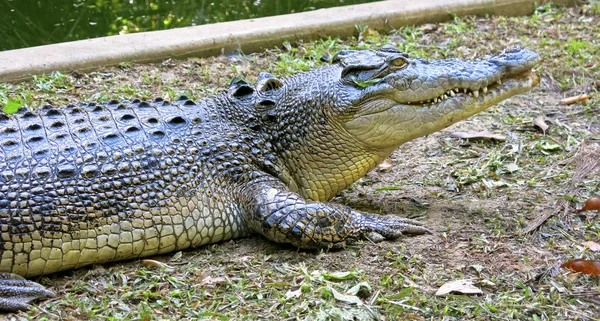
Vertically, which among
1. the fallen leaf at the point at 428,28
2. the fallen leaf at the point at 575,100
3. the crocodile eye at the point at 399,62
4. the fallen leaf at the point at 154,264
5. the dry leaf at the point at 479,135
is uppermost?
the crocodile eye at the point at 399,62

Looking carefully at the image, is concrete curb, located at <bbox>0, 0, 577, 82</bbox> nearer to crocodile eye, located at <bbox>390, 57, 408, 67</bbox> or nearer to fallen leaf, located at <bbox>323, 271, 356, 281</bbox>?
crocodile eye, located at <bbox>390, 57, 408, 67</bbox>

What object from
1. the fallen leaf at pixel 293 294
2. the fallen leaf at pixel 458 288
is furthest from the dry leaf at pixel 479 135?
the fallen leaf at pixel 293 294

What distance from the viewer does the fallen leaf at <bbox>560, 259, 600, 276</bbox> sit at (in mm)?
3615

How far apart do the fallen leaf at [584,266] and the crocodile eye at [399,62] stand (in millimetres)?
1638

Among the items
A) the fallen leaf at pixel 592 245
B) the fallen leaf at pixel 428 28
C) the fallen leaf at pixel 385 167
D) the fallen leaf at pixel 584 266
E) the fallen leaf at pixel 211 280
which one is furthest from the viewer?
the fallen leaf at pixel 428 28

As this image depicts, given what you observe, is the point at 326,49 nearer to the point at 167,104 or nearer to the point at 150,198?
the point at 167,104

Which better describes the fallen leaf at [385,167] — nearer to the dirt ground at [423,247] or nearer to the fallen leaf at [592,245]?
the dirt ground at [423,247]

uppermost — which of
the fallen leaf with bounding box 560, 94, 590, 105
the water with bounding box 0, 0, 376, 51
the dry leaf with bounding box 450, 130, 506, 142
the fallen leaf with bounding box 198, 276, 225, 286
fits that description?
the water with bounding box 0, 0, 376, 51

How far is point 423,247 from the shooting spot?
4117 mm

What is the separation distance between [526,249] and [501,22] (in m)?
5.15

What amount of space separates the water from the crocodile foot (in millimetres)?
5507

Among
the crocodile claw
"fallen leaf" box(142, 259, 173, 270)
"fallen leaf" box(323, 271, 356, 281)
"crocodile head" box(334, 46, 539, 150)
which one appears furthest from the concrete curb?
"fallen leaf" box(323, 271, 356, 281)

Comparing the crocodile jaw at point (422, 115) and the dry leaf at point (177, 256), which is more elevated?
the crocodile jaw at point (422, 115)

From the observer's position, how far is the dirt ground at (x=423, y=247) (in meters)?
3.49
